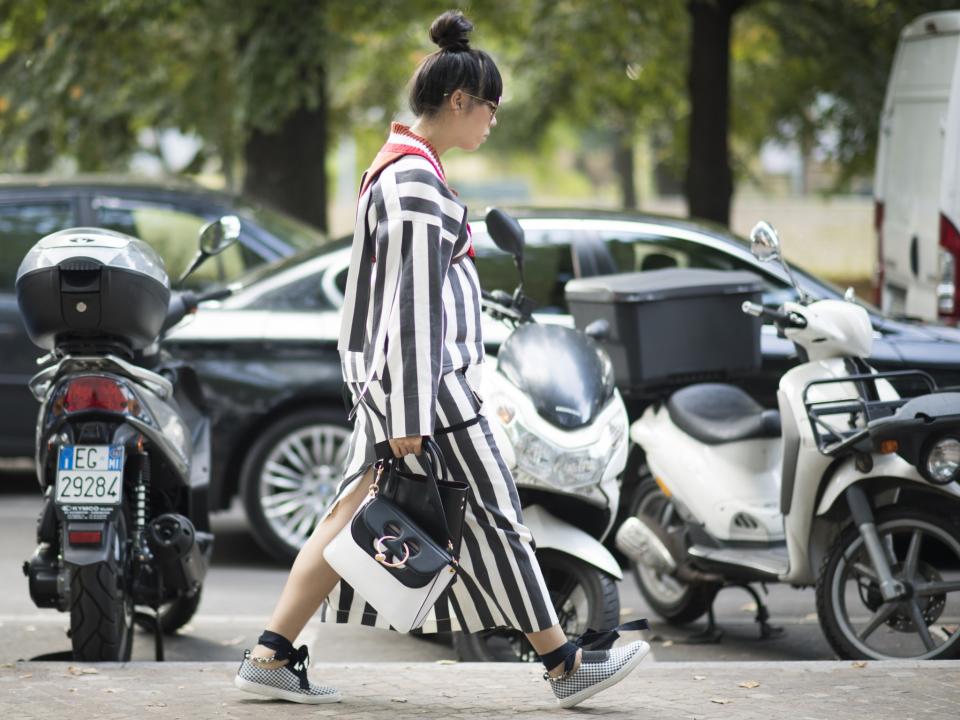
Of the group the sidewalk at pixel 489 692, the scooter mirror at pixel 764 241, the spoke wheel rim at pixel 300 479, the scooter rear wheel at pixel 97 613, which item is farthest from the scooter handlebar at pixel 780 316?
the spoke wheel rim at pixel 300 479

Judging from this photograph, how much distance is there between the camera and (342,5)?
44.8ft

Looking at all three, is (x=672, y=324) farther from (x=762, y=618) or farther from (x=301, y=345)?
(x=301, y=345)

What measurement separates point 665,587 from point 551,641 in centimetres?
213

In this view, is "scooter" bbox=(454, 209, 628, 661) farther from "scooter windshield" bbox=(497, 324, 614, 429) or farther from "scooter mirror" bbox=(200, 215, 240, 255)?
"scooter mirror" bbox=(200, 215, 240, 255)

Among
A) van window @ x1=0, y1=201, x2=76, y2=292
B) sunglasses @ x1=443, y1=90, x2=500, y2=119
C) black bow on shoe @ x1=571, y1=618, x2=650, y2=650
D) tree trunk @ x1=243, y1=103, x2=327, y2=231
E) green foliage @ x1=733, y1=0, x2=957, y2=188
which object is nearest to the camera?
sunglasses @ x1=443, y1=90, x2=500, y2=119

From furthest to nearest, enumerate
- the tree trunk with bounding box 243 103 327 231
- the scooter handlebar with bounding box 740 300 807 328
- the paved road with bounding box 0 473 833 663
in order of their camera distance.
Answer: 1. the tree trunk with bounding box 243 103 327 231
2. the paved road with bounding box 0 473 833 663
3. the scooter handlebar with bounding box 740 300 807 328

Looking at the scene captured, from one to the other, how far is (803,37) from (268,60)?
5.50m

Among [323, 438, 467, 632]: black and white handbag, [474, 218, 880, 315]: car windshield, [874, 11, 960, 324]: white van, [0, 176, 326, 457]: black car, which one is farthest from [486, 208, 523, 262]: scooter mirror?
[874, 11, 960, 324]: white van

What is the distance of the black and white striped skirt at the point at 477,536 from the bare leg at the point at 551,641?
0.03 m

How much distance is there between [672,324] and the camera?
623 centimetres

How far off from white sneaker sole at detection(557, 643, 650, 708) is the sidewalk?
3cm

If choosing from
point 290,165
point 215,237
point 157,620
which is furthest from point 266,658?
point 290,165

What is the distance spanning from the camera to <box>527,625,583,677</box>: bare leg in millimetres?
4359

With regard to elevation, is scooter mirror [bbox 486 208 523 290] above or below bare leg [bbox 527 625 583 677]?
above
